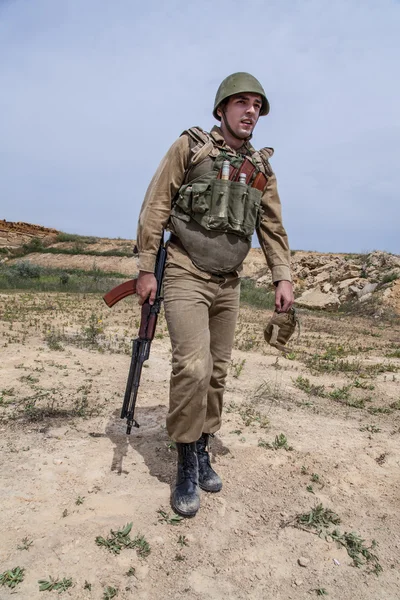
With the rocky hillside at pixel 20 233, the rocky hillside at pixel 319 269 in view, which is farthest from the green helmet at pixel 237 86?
the rocky hillside at pixel 20 233

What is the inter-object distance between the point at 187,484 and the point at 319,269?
1698cm

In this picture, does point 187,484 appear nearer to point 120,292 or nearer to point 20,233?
point 120,292

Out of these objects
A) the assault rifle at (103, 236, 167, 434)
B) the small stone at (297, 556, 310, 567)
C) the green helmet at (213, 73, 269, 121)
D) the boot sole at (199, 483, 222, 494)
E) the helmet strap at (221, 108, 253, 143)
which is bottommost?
the small stone at (297, 556, 310, 567)

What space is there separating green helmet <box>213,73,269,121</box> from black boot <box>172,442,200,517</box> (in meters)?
1.93

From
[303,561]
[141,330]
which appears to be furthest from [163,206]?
[303,561]

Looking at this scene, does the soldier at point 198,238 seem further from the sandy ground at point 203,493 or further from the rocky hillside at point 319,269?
the rocky hillside at point 319,269

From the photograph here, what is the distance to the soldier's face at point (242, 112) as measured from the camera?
2.59 m

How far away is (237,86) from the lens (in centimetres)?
256

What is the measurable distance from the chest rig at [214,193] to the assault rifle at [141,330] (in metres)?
0.26

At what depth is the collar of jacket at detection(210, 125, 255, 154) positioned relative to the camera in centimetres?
259

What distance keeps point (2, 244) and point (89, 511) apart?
3857 centimetres

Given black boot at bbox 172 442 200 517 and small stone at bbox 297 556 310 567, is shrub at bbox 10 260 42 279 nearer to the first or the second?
black boot at bbox 172 442 200 517

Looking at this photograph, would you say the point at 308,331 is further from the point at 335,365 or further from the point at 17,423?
the point at 17,423

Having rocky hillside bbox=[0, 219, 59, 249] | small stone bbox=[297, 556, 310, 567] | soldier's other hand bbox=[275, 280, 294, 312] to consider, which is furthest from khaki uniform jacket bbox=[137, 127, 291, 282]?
rocky hillside bbox=[0, 219, 59, 249]
